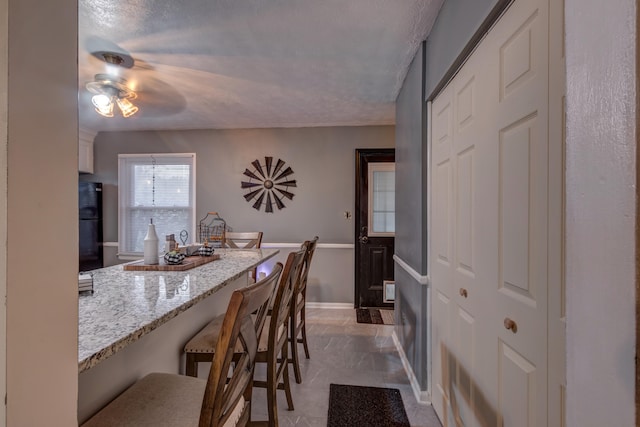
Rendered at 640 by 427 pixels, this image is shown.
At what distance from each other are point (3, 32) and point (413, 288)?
2366 mm

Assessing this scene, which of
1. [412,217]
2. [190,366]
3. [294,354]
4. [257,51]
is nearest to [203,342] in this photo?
[190,366]

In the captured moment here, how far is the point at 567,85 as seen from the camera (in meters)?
0.47

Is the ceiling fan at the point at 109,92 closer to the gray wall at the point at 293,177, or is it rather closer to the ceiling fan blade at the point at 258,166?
the gray wall at the point at 293,177

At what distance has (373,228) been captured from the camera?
4.12m

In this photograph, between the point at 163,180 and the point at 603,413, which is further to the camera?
the point at 163,180

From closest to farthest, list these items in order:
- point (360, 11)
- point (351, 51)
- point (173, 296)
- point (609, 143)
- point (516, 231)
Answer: point (609, 143)
point (516, 231)
point (173, 296)
point (360, 11)
point (351, 51)

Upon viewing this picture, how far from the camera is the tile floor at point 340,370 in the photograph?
1.91 meters

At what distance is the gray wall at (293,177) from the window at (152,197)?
122 mm

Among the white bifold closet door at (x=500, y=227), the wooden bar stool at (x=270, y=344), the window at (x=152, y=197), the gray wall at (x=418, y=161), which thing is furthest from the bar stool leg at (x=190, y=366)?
the window at (x=152, y=197)

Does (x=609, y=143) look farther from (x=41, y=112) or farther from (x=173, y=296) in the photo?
(x=173, y=296)

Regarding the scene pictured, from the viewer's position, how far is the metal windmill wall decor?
4.18m

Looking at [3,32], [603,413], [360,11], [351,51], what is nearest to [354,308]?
[351,51]

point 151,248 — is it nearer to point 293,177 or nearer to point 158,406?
point 158,406

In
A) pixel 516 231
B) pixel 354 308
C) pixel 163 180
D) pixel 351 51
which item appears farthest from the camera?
pixel 163 180
